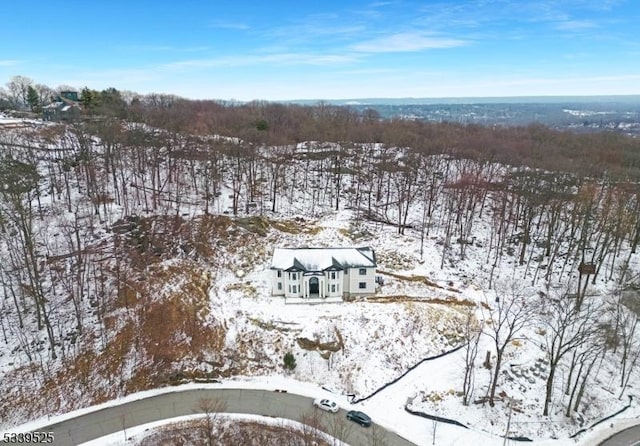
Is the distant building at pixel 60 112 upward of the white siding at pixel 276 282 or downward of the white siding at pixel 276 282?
upward

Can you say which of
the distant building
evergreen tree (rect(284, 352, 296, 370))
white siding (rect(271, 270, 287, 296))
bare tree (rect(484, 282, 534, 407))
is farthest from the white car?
the distant building

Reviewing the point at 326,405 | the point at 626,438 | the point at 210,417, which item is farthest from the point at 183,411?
the point at 626,438

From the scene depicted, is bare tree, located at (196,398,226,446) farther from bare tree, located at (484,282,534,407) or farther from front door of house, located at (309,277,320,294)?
bare tree, located at (484,282,534,407)

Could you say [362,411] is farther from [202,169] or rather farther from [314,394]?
[202,169]

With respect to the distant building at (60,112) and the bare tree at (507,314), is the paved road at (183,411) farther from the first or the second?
the distant building at (60,112)

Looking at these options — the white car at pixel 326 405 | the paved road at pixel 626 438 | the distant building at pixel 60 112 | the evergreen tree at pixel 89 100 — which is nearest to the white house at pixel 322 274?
the white car at pixel 326 405

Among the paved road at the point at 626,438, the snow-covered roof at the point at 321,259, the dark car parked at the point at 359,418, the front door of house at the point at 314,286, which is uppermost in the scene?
the snow-covered roof at the point at 321,259

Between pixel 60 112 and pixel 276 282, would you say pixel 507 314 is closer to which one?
pixel 276 282

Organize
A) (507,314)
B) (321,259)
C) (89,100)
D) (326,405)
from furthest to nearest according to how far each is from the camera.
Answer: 1. (89,100)
2. (321,259)
3. (507,314)
4. (326,405)

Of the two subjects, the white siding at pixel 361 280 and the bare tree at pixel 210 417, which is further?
the white siding at pixel 361 280
